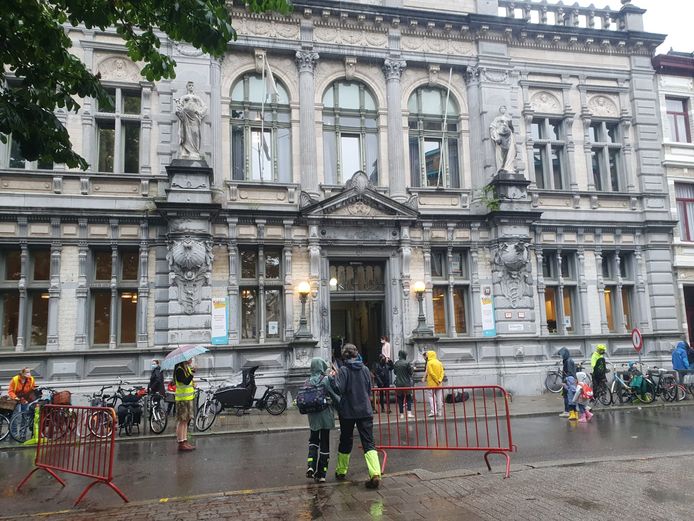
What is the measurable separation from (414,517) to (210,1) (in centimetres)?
685

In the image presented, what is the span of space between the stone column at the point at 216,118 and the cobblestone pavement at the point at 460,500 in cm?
1237

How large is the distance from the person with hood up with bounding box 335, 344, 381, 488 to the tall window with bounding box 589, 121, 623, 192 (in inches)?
663

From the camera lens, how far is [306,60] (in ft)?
62.3

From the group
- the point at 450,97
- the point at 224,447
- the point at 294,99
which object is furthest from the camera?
the point at 450,97

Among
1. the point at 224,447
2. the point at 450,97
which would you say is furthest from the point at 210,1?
the point at 450,97

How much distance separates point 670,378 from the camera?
17406mm

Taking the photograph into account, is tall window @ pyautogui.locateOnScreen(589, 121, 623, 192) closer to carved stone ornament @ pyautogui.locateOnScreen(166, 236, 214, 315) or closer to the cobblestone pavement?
carved stone ornament @ pyautogui.locateOnScreen(166, 236, 214, 315)

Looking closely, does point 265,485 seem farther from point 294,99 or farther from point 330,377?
point 294,99

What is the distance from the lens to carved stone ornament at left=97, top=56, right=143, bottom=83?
17.7m

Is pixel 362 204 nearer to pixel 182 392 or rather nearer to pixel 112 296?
pixel 112 296

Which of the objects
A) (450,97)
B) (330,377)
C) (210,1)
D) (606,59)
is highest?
(606,59)

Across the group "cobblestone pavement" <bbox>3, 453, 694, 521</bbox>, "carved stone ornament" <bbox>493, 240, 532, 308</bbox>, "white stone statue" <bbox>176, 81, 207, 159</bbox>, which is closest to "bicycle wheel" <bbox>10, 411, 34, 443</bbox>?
"cobblestone pavement" <bbox>3, 453, 694, 521</bbox>

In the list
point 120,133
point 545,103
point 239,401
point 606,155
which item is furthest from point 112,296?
point 606,155

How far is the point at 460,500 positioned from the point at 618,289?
16524 mm
